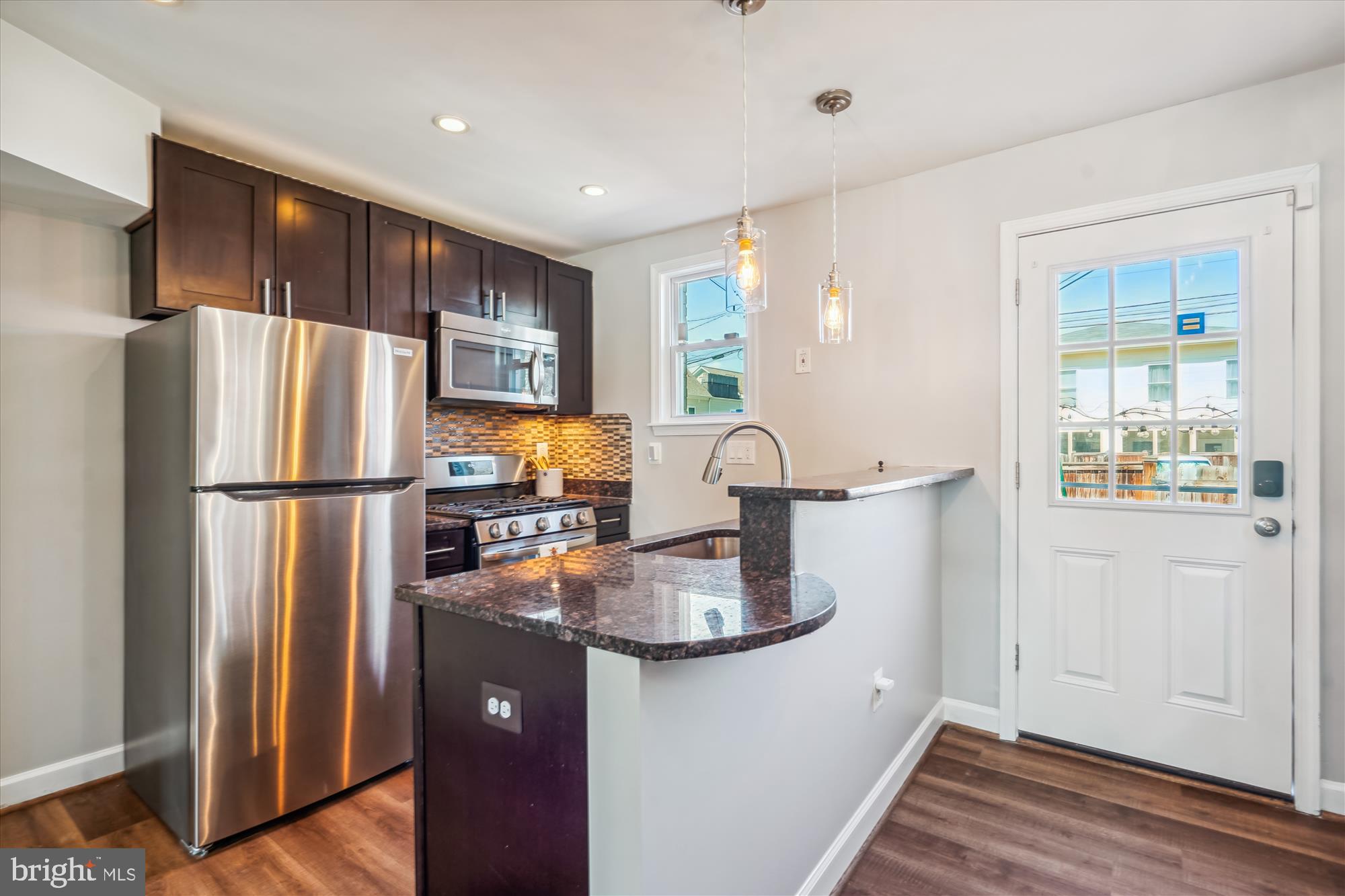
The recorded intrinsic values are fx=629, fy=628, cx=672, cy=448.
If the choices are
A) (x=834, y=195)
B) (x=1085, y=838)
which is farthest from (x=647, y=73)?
(x=1085, y=838)

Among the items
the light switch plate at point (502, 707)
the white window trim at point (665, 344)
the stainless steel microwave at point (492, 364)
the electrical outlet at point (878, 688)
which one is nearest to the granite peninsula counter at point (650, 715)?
the light switch plate at point (502, 707)

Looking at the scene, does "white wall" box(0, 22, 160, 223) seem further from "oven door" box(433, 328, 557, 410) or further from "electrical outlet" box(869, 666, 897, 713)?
"electrical outlet" box(869, 666, 897, 713)

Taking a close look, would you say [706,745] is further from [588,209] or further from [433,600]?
[588,209]

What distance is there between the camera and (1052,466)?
2447mm

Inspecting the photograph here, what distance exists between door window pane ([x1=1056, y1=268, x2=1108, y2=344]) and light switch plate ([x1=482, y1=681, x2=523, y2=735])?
2.36m

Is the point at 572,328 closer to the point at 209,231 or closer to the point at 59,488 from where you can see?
the point at 209,231

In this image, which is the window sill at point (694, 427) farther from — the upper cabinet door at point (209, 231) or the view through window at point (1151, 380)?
the upper cabinet door at point (209, 231)

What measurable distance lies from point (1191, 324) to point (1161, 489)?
58 centimetres

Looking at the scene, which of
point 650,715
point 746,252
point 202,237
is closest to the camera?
point 650,715

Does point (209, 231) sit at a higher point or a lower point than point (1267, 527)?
higher

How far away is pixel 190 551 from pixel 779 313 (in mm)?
2535

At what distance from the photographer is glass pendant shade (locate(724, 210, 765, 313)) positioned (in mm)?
1691

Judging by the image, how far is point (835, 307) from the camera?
2.07 metres

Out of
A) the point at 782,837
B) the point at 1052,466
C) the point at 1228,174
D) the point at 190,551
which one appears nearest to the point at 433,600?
the point at 782,837
